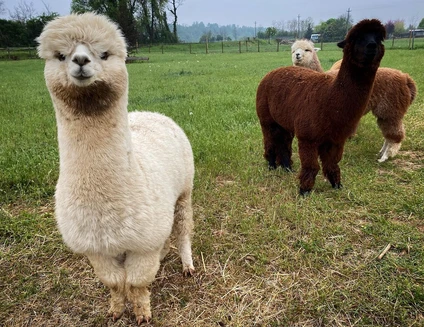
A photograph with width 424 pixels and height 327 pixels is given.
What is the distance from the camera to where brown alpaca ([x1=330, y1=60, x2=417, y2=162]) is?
4.58 meters

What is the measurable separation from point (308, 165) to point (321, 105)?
0.66m

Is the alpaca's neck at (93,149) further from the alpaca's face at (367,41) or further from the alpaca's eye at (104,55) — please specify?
the alpaca's face at (367,41)

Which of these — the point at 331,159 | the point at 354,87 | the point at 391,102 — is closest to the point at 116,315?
the point at 331,159

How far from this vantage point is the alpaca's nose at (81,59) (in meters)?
1.56

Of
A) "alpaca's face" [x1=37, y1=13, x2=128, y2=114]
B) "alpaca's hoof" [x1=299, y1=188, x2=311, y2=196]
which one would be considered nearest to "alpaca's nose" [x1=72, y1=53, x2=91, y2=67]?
Answer: "alpaca's face" [x1=37, y1=13, x2=128, y2=114]

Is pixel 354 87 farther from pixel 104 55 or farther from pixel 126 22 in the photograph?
pixel 126 22

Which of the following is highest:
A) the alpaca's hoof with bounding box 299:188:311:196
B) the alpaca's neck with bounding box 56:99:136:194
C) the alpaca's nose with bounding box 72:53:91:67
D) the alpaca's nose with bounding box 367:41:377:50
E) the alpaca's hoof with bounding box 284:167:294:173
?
the alpaca's nose with bounding box 72:53:91:67

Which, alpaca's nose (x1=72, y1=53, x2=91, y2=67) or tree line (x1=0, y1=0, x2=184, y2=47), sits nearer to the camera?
alpaca's nose (x1=72, y1=53, x2=91, y2=67)

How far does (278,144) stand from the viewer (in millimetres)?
4523

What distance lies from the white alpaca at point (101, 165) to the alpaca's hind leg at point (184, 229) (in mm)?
569

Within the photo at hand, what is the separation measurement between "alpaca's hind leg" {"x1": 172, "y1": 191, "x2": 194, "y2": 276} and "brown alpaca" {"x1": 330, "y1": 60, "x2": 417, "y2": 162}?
310 cm

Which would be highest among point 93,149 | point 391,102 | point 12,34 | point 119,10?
point 119,10

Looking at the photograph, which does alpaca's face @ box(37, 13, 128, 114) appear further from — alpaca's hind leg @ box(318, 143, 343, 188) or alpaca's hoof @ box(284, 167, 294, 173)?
alpaca's hoof @ box(284, 167, 294, 173)

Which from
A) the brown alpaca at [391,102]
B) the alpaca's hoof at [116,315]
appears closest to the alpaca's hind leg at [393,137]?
the brown alpaca at [391,102]
